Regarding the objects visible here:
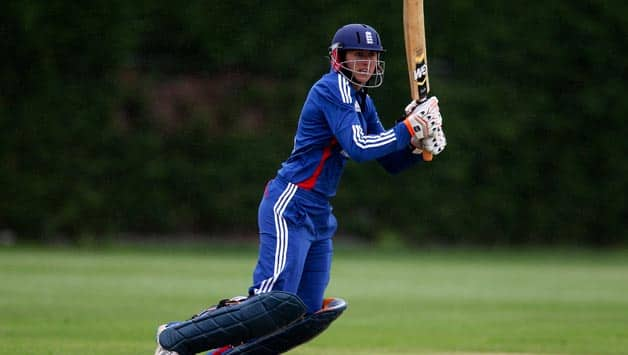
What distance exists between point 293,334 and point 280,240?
0.54 m

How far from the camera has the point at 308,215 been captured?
5.84 meters

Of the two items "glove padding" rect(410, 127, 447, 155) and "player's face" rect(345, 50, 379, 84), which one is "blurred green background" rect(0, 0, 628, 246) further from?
"glove padding" rect(410, 127, 447, 155)

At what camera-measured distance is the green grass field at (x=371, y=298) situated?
26.2ft

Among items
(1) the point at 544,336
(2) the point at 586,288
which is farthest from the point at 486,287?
(1) the point at 544,336

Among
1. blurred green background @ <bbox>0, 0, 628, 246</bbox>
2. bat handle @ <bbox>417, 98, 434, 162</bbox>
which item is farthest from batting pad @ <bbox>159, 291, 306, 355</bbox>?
blurred green background @ <bbox>0, 0, 628, 246</bbox>

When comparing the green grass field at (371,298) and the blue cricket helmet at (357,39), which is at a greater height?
the blue cricket helmet at (357,39)

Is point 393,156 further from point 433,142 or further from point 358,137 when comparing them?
point 358,137

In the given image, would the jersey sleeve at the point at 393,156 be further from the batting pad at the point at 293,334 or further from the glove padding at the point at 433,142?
the batting pad at the point at 293,334

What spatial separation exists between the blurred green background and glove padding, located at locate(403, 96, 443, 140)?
10573 millimetres

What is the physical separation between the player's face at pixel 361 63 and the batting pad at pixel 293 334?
1277mm

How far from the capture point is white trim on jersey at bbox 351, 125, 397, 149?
559cm

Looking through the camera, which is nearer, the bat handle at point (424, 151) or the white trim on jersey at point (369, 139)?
the white trim on jersey at point (369, 139)

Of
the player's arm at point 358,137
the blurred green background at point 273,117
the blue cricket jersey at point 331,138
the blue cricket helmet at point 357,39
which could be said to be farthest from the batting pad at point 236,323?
the blurred green background at point 273,117

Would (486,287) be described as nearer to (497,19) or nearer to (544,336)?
(544,336)
